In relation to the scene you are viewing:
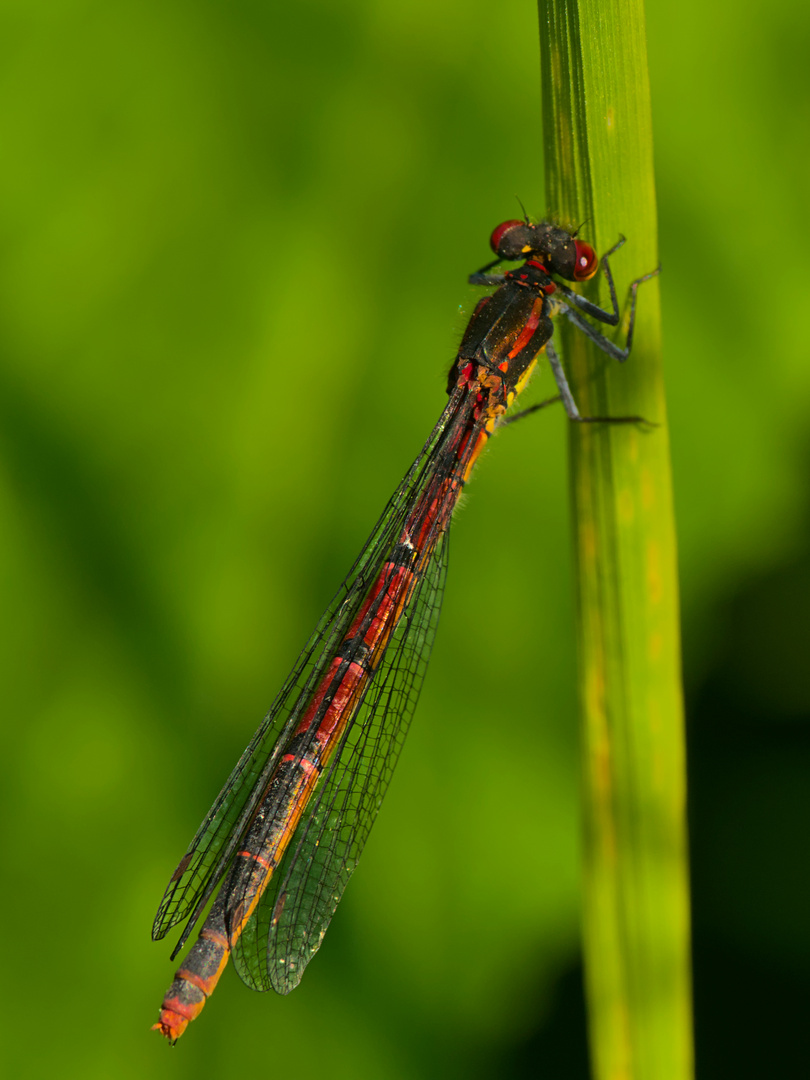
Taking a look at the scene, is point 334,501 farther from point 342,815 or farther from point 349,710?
point 342,815

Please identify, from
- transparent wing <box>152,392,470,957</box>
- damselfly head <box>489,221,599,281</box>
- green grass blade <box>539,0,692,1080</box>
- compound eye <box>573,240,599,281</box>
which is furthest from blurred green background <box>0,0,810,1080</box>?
green grass blade <box>539,0,692,1080</box>

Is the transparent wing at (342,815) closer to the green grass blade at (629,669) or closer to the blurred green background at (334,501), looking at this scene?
the blurred green background at (334,501)

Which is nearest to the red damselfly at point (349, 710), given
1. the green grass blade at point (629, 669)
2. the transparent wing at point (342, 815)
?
the transparent wing at point (342, 815)

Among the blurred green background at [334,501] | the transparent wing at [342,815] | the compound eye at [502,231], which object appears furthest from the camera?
the compound eye at [502,231]

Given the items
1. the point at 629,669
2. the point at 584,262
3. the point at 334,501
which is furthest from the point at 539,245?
the point at 629,669

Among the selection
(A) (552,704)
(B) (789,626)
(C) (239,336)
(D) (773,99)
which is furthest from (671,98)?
(A) (552,704)

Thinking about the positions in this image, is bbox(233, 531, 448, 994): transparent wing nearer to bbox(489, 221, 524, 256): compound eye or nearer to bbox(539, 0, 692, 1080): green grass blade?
bbox(539, 0, 692, 1080): green grass blade
